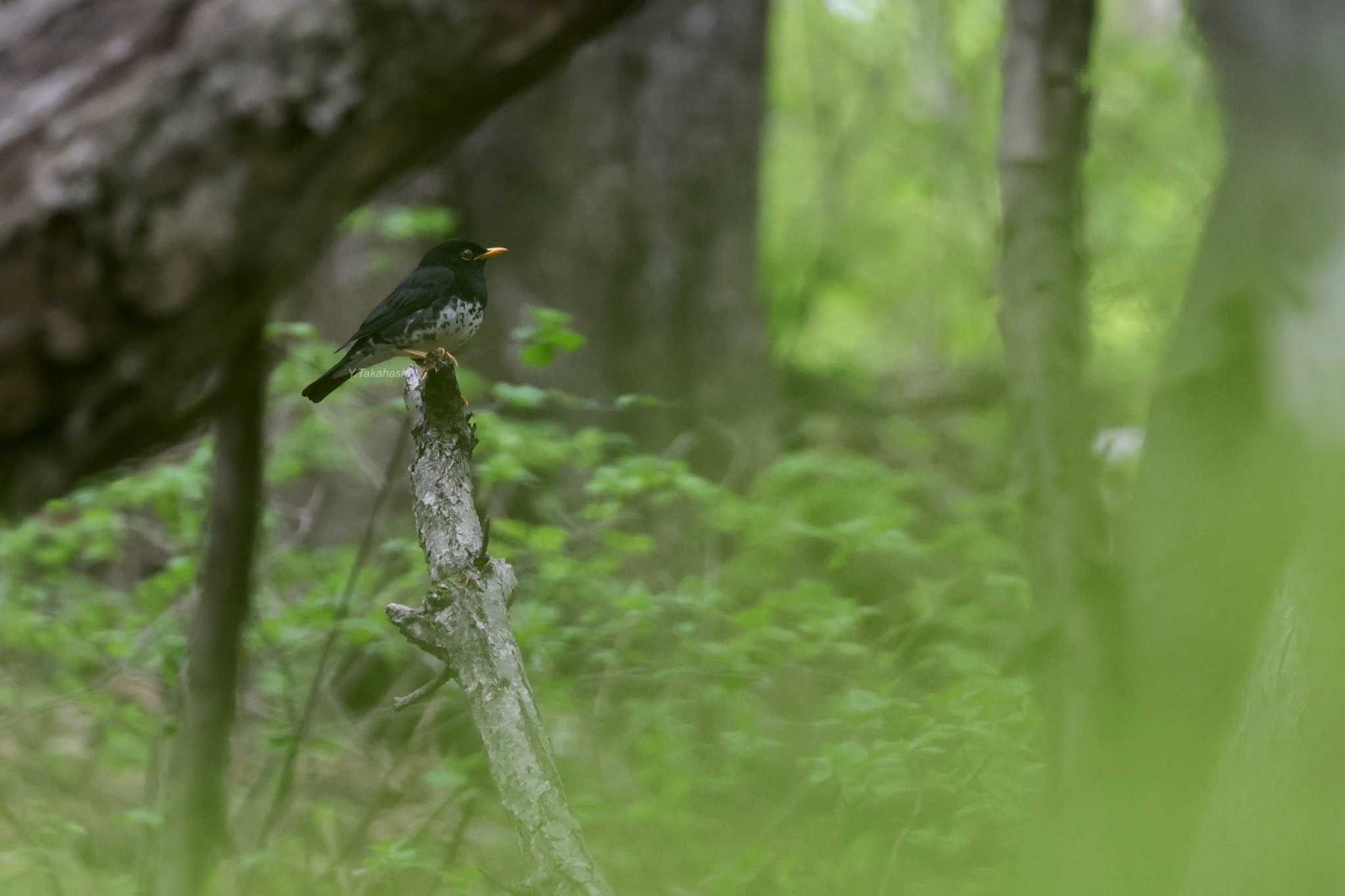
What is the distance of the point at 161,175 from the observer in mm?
1513

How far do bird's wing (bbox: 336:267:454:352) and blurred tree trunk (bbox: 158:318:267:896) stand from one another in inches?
22.5

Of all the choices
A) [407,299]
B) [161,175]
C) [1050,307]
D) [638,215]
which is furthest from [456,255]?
[638,215]

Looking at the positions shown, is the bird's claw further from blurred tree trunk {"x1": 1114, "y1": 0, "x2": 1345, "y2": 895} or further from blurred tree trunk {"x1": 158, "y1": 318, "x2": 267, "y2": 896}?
blurred tree trunk {"x1": 1114, "y1": 0, "x2": 1345, "y2": 895}

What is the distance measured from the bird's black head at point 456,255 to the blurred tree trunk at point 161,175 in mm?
1578

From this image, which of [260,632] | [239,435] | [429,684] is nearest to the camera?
[429,684]

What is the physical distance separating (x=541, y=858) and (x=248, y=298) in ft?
3.26

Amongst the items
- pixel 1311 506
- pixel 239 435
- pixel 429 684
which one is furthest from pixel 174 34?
pixel 1311 506

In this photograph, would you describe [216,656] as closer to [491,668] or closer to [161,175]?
[491,668]

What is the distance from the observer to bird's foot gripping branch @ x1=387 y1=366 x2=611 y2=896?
188 cm

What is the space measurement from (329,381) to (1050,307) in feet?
6.36

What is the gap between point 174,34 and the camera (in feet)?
5.19

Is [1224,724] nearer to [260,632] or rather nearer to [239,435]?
[239,435]

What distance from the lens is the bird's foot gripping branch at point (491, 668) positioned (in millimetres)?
1885

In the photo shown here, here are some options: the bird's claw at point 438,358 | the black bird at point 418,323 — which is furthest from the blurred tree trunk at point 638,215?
the bird's claw at point 438,358
